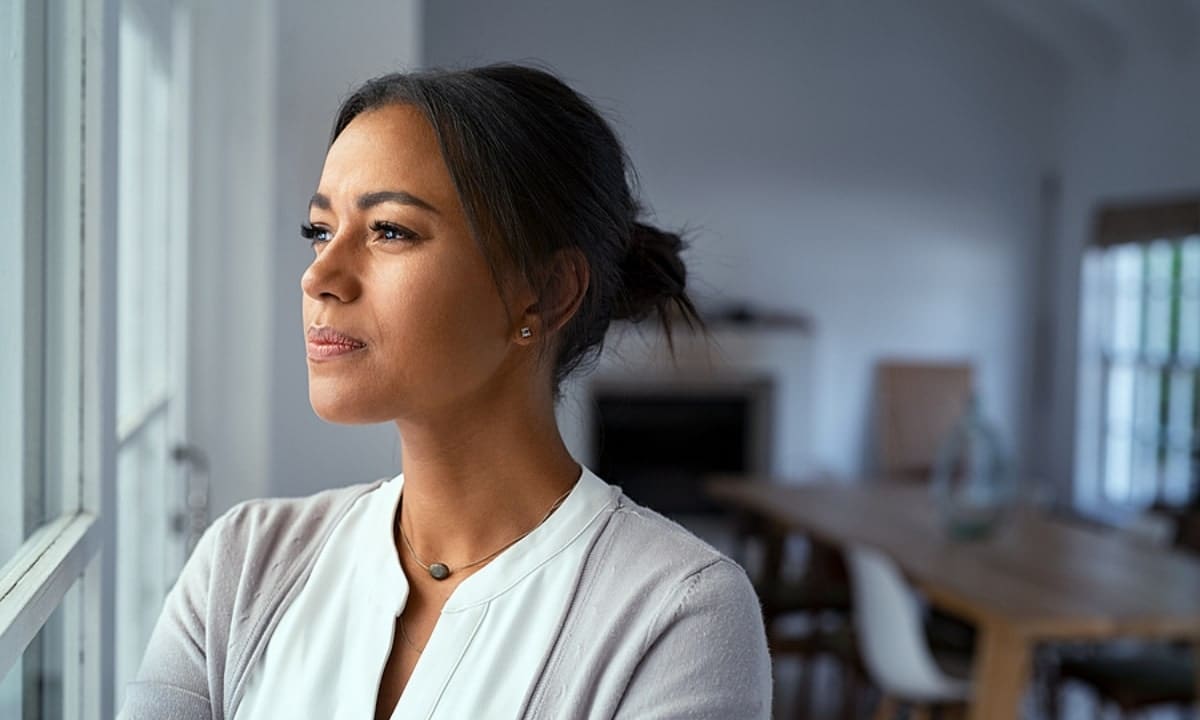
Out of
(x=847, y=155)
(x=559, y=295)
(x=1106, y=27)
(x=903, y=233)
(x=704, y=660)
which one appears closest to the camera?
(x=704, y=660)

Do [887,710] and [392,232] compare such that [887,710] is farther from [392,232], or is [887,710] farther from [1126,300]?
[1126,300]

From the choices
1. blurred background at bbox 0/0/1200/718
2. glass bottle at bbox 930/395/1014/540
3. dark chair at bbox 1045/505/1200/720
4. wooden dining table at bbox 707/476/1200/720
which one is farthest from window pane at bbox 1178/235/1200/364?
glass bottle at bbox 930/395/1014/540

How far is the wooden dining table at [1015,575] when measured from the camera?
10.1ft

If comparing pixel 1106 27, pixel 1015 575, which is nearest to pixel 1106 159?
pixel 1106 27

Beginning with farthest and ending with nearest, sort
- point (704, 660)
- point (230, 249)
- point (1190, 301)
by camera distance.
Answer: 1. point (1190, 301)
2. point (230, 249)
3. point (704, 660)

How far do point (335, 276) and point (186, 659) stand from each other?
1.19 feet

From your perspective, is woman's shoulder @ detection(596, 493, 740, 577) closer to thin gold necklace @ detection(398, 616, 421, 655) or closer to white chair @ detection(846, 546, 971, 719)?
thin gold necklace @ detection(398, 616, 421, 655)

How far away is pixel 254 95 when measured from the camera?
7.12ft

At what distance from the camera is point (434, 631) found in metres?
1.08

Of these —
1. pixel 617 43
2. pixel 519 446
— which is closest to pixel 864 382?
pixel 617 43

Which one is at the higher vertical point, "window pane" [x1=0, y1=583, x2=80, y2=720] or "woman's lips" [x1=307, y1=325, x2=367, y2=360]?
"woman's lips" [x1=307, y1=325, x2=367, y2=360]

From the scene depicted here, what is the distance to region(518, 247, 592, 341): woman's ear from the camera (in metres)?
1.11

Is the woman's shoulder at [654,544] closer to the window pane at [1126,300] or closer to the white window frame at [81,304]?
the white window frame at [81,304]

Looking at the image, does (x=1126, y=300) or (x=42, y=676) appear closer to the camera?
(x=42, y=676)
